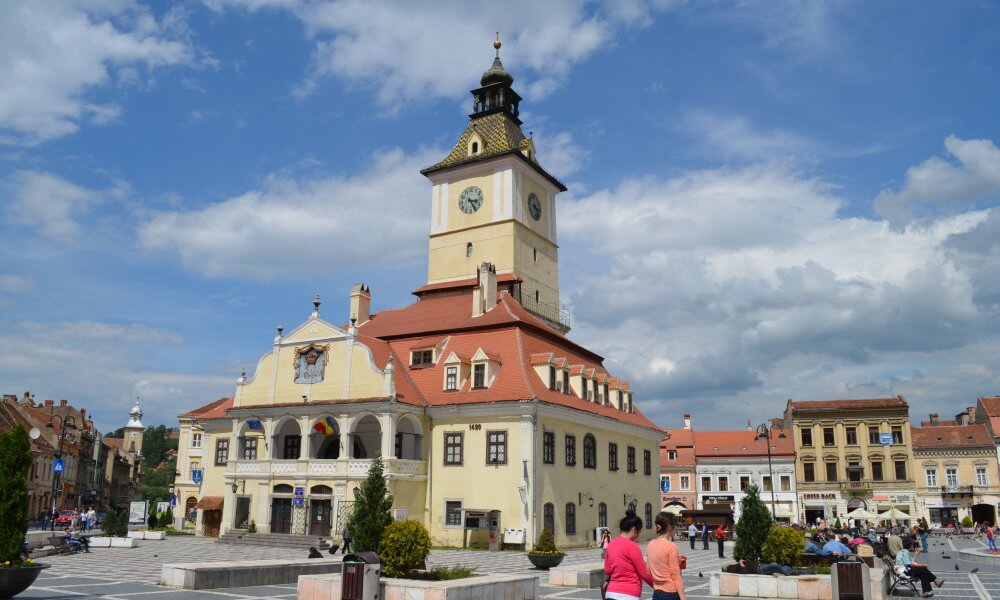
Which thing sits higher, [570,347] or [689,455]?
[570,347]

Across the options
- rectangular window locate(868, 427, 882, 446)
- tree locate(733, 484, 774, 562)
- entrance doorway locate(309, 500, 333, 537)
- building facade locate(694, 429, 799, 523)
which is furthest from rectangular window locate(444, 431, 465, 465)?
rectangular window locate(868, 427, 882, 446)

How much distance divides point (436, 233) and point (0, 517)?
41724mm

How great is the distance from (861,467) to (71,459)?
81.5m

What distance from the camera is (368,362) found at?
40.7m

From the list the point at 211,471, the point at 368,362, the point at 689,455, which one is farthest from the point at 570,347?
the point at 689,455

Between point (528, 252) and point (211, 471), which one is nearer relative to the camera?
point (211, 471)

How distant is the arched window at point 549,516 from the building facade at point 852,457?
130ft

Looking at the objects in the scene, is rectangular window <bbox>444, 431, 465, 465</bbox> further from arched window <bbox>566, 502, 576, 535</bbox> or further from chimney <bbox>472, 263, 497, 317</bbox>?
chimney <bbox>472, 263, 497, 317</bbox>

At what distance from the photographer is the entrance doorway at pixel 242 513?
42.2 metres

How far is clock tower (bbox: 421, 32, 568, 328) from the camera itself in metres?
53.6

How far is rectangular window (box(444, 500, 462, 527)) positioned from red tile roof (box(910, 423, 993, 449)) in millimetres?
50048

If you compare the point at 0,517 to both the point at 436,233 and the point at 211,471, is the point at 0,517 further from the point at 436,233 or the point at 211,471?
the point at 436,233

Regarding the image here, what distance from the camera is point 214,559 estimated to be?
29141mm

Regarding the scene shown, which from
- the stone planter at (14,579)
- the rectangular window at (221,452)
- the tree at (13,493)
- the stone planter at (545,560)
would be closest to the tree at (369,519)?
the stone planter at (14,579)
